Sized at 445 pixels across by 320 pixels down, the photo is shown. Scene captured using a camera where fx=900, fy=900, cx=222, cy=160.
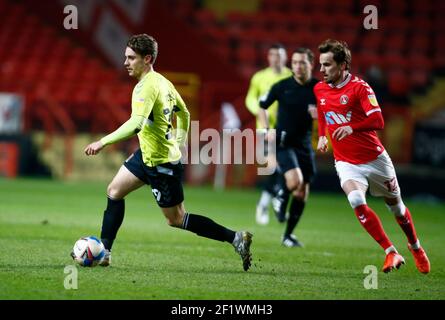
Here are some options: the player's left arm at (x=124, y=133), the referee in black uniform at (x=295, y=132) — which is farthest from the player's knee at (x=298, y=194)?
the player's left arm at (x=124, y=133)

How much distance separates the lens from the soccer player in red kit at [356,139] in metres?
7.83

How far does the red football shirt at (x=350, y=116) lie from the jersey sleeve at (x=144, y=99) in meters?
1.66

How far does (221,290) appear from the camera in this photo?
6773 mm

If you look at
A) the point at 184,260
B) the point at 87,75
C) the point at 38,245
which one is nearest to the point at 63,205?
the point at 38,245

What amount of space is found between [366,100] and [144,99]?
76.7 inches

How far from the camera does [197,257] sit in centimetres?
877

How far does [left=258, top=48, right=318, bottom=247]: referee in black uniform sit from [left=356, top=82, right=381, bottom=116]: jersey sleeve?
230 centimetres

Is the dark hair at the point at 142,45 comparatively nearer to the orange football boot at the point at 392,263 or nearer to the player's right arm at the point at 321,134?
the player's right arm at the point at 321,134

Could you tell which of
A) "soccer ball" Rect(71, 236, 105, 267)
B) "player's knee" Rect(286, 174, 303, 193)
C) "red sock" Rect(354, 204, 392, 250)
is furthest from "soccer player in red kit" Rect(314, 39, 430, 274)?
"soccer ball" Rect(71, 236, 105, 267)

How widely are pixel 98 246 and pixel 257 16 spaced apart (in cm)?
1753

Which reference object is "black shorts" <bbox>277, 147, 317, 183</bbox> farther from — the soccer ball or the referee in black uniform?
the soccer ball

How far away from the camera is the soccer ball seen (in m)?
7.59

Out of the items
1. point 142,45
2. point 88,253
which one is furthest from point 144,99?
point 88,253

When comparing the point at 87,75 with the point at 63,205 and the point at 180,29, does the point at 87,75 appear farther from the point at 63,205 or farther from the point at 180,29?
the point at 63,205
